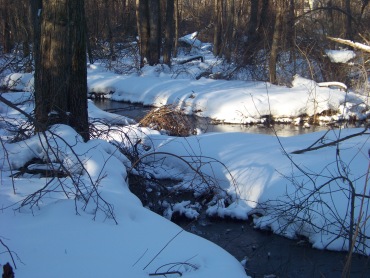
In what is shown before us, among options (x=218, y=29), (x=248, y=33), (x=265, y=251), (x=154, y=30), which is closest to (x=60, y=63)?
(x=265, y=251)

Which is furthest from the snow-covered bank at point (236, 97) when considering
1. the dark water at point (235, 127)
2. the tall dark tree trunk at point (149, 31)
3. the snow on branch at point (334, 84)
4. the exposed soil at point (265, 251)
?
the exposed soil at point (265, 251)

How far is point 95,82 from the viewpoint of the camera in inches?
792

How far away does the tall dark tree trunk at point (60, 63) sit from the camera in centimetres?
711

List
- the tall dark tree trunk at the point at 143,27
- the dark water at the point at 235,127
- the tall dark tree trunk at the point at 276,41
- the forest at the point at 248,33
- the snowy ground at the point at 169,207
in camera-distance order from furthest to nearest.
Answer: the tall dark tree trunk at the point at 143,27 → the forest at the point at 248,33 → the tall dark tree trunk at the point at 276,41 → the dark water at the point at 235,127 → the snowy ground at the point at 169,207

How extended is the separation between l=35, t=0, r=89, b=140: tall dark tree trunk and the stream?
7.86 feet

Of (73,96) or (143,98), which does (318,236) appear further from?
(143,98)

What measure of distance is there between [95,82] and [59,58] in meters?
13.1

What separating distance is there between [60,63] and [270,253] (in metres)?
4.06

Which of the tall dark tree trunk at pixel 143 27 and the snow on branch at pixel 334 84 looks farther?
the tall dark tree trunk at pixel 143 27

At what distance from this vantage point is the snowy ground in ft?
13.7

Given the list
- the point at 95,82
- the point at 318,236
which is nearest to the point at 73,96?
the point at 318,236

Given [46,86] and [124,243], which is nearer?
[124,243]

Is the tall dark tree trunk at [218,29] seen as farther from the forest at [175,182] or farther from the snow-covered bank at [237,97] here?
the forest at [175,182]

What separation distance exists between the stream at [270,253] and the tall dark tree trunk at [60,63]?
2394 millimetres
